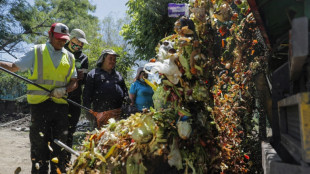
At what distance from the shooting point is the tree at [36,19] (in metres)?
15.1

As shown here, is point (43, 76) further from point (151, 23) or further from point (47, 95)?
point (151, 23)

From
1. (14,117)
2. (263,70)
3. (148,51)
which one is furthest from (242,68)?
(14,117)

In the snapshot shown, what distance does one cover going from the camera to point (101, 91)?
17.4 feet

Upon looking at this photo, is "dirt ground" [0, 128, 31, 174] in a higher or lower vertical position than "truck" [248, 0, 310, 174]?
lower

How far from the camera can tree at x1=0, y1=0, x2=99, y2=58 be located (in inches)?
595

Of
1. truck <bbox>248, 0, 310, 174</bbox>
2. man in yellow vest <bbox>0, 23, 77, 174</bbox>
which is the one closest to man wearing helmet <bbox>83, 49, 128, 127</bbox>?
man in yellow vest <bbox>0, 23, 77, 174</bbox>

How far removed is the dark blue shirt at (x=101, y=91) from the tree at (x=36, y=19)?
11.1m

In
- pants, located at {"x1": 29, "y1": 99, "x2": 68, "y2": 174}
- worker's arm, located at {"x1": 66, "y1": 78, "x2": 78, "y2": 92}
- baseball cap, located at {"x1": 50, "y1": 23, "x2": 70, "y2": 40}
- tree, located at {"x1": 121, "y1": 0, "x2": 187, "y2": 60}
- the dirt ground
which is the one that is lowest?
the dirt ground

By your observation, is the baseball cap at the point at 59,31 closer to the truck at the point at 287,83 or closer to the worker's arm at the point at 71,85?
the worker's arm at the point at 71,85

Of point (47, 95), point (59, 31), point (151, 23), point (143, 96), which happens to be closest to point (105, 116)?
point (143, 96)

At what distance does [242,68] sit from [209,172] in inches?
51.2

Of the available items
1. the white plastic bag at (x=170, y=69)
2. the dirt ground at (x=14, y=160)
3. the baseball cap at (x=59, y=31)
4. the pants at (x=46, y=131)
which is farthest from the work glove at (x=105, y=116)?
the white plastic bag at (x=170, y=69)

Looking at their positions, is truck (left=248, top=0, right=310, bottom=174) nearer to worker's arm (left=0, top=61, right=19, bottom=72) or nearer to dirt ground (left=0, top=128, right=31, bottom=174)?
worker's arm (left=0, top=61, right=19, bottom=72)

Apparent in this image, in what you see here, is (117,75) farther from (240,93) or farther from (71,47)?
(240,93)
